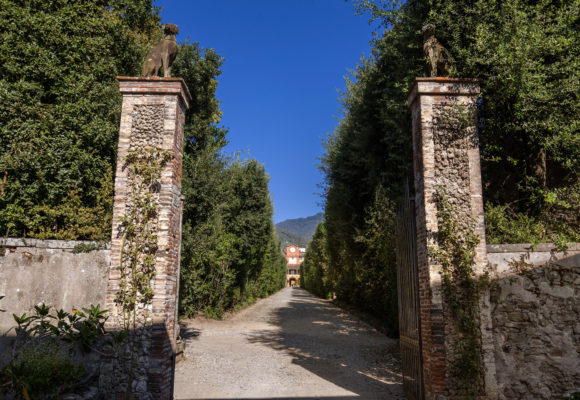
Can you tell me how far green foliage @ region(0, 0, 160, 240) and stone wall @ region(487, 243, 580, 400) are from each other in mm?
7730

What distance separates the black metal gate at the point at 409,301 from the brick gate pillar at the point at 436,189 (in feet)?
0.64

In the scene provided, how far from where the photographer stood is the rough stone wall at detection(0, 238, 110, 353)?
18.7ft

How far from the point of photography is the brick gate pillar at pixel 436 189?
203 inches

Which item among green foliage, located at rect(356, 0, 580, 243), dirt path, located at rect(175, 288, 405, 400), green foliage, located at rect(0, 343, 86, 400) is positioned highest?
green foliage, located at rect(356, 0, 580, 243)

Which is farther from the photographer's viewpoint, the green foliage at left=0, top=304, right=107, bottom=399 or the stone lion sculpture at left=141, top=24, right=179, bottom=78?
the stone lion sculpture at left=141, top=24, right=179, bottom=78

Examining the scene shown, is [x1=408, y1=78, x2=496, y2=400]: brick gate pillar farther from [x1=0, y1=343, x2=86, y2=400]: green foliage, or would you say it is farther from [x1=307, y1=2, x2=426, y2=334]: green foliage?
[x1=0, y1=343, x2=86, y2=400]: green foliage

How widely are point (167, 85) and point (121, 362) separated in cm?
425

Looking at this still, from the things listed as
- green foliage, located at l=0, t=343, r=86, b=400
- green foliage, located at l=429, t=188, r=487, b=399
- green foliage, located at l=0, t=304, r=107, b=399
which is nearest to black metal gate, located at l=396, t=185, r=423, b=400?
green foliage, located at l=429, t=188, r=487, b=399

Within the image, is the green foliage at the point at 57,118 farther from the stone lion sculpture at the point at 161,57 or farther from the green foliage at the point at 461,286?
the green foliage at the point at 461,286

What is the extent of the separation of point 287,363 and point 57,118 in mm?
7982

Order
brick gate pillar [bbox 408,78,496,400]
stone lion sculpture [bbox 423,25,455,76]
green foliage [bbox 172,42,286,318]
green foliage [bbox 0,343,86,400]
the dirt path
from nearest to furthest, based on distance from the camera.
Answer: green foliage [bbox 0,343,86,400]
brick gate pillar [bbox 408,78,496,400]
stone lion sculpture [bbox 423,25,455,76]
the dirt path
green foliage [bbox 172,42,286,318]

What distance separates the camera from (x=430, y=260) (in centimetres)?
539

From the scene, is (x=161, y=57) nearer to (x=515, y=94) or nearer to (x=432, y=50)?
(x=432, y=50)

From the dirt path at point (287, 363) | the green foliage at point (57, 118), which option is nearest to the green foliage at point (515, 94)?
the dirt path at point (287, 363)
